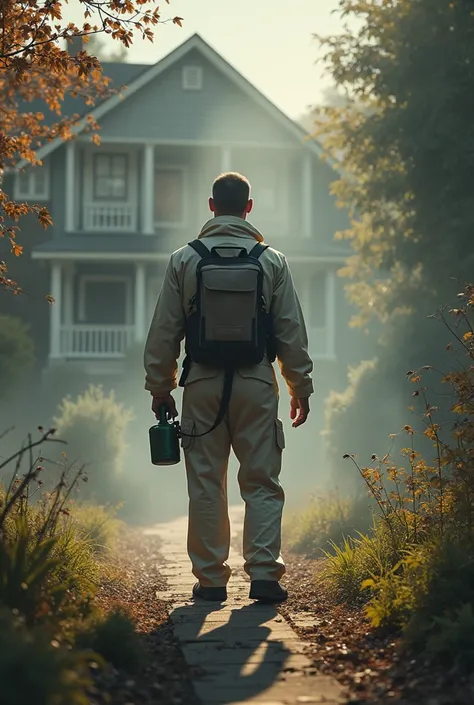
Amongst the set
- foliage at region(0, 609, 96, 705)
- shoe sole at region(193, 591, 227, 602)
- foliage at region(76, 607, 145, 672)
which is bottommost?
shoe sole at region(193, 591, 227, 602)

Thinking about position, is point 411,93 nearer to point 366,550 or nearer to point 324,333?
point 366,550

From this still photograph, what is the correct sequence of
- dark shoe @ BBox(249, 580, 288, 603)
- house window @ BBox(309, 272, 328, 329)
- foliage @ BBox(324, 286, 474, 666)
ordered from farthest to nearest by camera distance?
house window @ BBox(309, 272, 328, 329) → dark shoe @ BBox(249, 580, 288, 603) → foliage @ BBox(324, 286, 474, 666)

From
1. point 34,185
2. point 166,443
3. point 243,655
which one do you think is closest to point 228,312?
point 166,443

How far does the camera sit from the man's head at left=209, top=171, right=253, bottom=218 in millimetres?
5992

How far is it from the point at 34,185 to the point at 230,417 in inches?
877

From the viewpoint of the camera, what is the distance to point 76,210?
2655cm

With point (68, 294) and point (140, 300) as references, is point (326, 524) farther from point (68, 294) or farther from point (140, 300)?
point (68, 294)

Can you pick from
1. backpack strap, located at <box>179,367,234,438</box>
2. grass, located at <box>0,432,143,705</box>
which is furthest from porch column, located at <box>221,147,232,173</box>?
backpack strap, located at <box>179,367,234,438</box>

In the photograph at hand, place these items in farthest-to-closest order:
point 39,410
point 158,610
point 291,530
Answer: point 39,410, point 291,530, point 158,610

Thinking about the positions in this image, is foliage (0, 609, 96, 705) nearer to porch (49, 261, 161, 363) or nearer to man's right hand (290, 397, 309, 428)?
man's right hand (290, 397, 309, 428)

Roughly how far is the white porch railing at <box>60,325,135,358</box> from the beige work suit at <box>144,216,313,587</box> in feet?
62.0

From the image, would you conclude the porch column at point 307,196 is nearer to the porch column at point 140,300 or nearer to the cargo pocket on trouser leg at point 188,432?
the porch column at point 140,300

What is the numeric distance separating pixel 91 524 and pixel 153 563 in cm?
99

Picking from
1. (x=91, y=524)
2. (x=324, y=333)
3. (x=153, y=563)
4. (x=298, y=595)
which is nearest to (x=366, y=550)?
(x=298, y=595)
